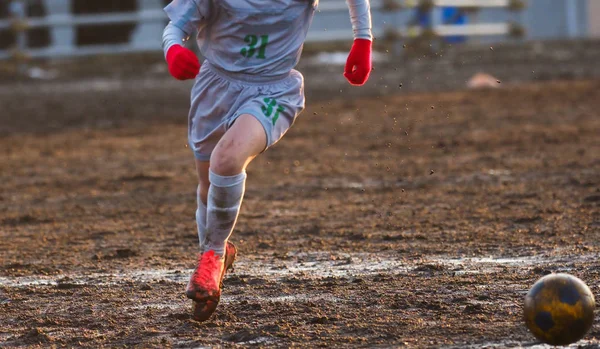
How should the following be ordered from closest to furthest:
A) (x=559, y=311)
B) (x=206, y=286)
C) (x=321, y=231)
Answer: (x=559, y=311) → (x=206, y=286) → (x=321, y=231)

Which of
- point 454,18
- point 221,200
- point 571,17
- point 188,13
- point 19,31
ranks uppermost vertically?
point 188,13

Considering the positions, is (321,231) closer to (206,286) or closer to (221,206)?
(221,206)

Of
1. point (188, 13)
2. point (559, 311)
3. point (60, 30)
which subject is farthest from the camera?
point (60, 30)

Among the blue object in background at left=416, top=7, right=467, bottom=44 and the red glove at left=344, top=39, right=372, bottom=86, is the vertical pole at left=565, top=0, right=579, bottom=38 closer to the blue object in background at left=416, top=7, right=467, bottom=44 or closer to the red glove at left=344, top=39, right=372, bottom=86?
the blue object in background at left=416, top=7, right=467, bottom=44

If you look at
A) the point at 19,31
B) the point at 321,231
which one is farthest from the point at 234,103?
the point at 19,31

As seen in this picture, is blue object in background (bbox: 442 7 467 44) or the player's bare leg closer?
the player's bare leg

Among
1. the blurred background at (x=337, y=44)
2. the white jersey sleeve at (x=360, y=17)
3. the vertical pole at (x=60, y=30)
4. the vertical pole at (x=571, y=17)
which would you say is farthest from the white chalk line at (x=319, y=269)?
the vertical pole at (x=571, y=17)

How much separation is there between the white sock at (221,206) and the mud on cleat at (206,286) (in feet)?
0.19

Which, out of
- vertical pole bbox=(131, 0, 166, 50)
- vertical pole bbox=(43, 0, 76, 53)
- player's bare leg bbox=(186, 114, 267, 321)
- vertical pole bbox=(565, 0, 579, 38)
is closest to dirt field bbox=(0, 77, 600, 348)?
player's bare leg bbox=(186, 114, 267, 321)

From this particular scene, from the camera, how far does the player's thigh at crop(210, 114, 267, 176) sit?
4.55 m

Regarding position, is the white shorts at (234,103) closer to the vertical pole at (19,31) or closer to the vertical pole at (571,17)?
the vertical pole at (19,31)

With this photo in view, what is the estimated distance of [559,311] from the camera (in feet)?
12.6

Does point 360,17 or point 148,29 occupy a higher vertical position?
point 360,17

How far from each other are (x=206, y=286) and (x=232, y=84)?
0.94 meters
